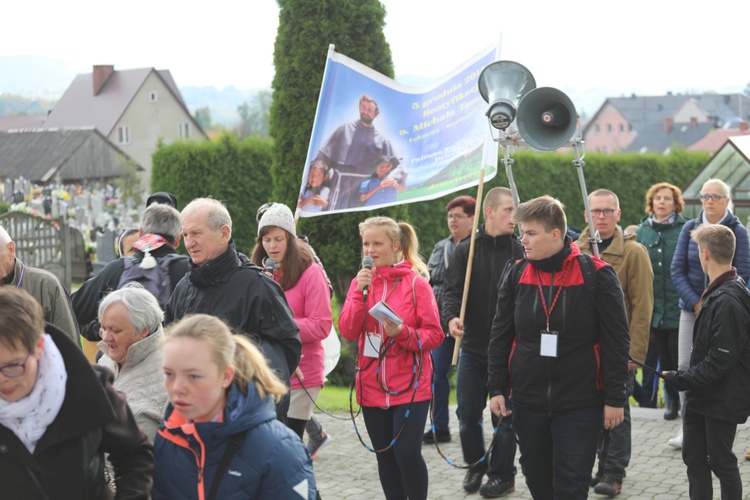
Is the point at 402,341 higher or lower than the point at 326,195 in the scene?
lower

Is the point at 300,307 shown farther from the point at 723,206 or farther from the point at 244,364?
the point at 723,206

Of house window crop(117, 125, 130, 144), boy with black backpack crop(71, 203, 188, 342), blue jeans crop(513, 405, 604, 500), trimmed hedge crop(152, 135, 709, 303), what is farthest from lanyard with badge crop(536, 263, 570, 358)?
house window crop(117, 125, 130, 144)

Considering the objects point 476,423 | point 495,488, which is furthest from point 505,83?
point 495,488

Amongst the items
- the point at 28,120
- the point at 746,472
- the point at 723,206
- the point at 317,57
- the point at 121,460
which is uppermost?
the point at 28,120

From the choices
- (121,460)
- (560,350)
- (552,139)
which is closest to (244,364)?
(121,460)

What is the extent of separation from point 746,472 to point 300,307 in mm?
3588

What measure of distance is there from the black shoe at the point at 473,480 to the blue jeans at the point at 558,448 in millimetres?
1683

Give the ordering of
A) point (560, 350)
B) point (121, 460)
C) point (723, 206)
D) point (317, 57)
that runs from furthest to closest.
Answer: point (317, 57), point (723, 206), point (560, 350), point (121, 460)

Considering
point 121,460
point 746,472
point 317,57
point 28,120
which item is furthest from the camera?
point 28,120

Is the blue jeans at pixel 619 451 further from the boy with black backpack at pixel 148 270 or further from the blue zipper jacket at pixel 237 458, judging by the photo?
the blue zipper jacket at pixel 237 458

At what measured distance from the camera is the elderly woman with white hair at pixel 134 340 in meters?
3.84

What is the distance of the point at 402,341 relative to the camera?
555 centimetres

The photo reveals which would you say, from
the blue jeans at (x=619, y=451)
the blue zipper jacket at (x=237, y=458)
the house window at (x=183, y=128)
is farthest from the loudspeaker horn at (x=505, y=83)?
the house window at (x=183, y=128)

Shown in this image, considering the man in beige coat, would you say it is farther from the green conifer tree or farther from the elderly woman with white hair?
the green conifer tree
